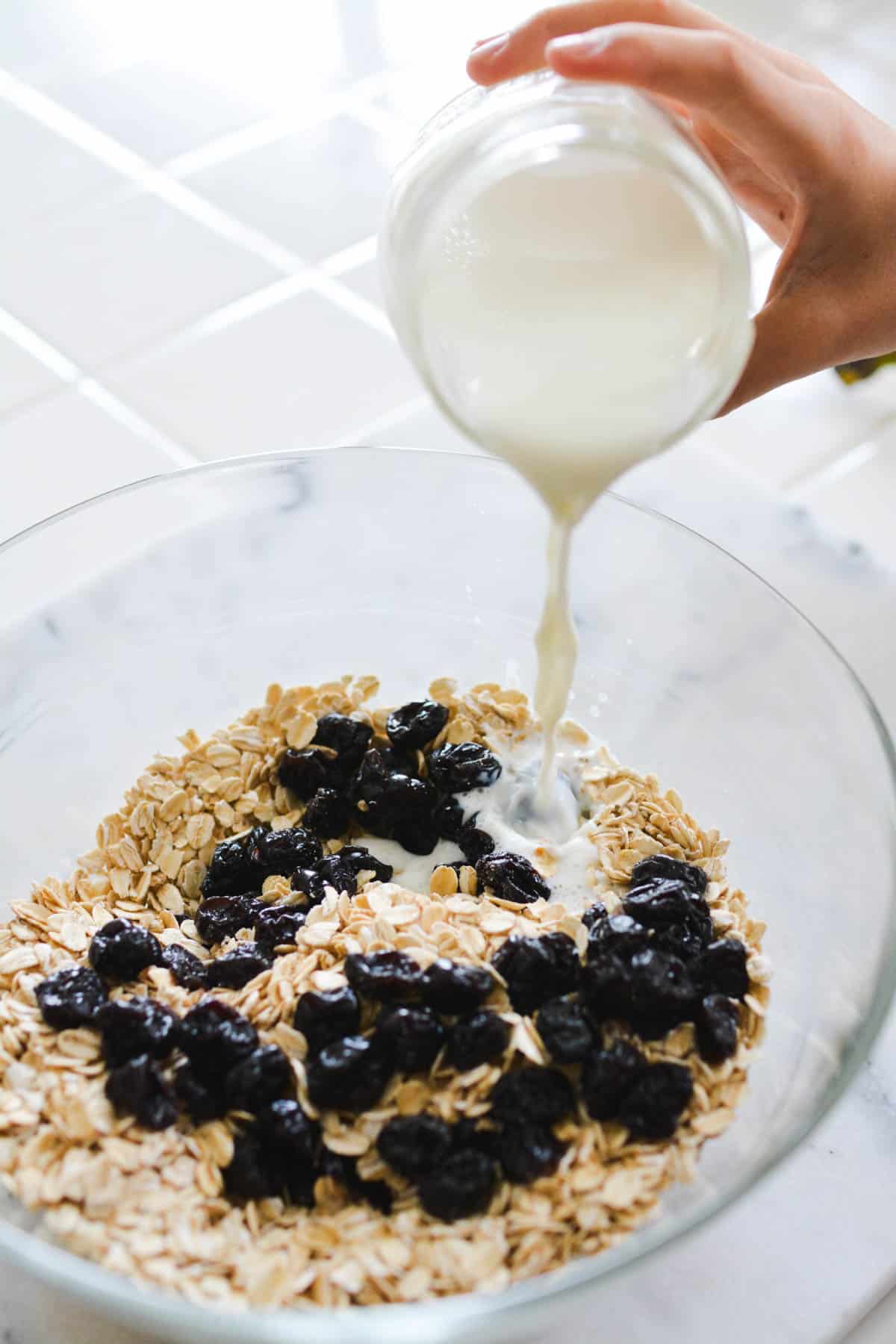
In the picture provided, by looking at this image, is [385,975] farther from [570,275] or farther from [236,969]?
[570,275]

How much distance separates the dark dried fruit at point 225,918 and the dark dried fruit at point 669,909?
1.04ft

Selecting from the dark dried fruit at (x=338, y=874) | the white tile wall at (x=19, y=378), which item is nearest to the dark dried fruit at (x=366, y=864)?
the dark dried fruit at (x=338, y=874)

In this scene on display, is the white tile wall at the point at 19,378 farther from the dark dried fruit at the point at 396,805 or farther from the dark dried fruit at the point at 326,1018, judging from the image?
the dark dried fruit at the point at 326,1018

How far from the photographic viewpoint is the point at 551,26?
3.60ft

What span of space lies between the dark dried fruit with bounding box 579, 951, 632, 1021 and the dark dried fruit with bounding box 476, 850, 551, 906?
15 cm

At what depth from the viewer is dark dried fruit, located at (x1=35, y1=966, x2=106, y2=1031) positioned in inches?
41.0

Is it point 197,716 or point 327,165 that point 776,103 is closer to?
point 197,716

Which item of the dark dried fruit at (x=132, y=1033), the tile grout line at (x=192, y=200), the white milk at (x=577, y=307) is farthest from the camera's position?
the tile grout line at (x=192, y=200)

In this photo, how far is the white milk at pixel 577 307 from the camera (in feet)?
2.97

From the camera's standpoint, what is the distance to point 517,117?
3.09 ft

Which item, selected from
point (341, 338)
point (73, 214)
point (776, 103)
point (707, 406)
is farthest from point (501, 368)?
point (73, 214)

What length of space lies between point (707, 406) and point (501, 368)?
0.50 feet

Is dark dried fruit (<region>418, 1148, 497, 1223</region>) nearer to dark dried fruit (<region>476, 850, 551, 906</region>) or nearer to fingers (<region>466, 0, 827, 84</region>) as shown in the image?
dark dried fruit (<region>476, 850, 551, 906</region>)

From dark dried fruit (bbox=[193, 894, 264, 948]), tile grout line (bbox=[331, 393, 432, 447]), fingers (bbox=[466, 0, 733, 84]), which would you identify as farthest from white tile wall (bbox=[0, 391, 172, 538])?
fingers (bbox=[466, 0, 733, 84])
